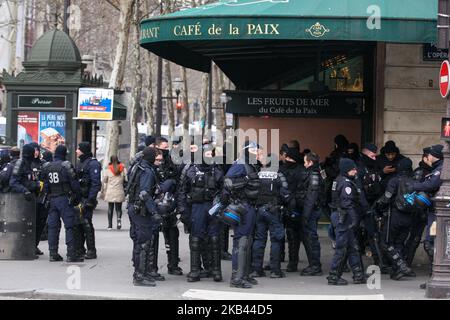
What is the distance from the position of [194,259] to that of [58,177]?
2.64 metres

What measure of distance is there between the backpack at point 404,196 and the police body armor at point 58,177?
16.1 ft

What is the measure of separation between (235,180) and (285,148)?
1884mm

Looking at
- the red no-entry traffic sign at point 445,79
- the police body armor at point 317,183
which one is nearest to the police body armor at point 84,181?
the police body armor at point 317,183

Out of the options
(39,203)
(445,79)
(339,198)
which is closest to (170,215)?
(339,198)

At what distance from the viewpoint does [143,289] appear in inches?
Result: 538

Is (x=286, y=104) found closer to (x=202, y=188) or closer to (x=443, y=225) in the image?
(x=202, y=188)

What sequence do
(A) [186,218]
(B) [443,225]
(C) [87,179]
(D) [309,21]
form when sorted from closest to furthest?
(B) [443,225], (D) [309,21], (A) [186,218], (C) [87,179]

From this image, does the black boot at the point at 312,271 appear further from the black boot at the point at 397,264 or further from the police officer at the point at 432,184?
the police officer at the point at 432,184

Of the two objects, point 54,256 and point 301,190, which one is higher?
point 301,190

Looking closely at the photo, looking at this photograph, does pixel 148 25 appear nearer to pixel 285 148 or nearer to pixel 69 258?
pixel 285 148

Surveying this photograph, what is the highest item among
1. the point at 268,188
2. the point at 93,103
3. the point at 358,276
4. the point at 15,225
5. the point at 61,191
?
the point at 93,103

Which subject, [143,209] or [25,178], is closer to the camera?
[143,209]

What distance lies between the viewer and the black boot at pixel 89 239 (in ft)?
54.3

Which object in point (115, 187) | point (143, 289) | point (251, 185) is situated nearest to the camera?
point (143, 289)
